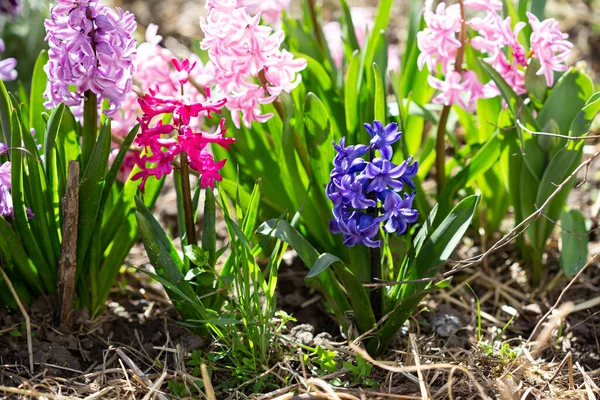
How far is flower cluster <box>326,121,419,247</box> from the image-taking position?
1.67m

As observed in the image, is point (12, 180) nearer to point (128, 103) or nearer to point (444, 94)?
point (128, 103)

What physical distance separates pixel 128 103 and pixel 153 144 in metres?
0.62

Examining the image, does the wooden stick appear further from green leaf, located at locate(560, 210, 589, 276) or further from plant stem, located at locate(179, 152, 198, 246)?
green leaf, located at locate(560, 210, 589, 276)

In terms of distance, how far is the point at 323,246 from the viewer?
225 cm

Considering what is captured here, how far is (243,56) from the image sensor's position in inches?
73.3

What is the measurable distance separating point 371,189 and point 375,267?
0.35 metres

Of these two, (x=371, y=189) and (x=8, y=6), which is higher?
(x=8, y=6)

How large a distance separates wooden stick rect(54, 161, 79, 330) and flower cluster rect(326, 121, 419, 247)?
681mm

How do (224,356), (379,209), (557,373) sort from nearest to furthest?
1. (379,209)
2. (557,373)
3. (224,356)

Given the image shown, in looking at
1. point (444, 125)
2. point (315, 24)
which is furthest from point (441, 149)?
point (315, 24)

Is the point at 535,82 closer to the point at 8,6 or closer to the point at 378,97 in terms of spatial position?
the point at 378,97

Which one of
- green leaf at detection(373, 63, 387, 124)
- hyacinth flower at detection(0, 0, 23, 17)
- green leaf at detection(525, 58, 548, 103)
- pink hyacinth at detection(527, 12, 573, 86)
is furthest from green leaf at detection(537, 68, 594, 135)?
hyacinth flower at detection(0, 0, 23, 17)

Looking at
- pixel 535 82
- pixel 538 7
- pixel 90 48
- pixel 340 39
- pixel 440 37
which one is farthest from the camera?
pixel 340 39

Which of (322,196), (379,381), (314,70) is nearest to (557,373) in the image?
(379,381)
